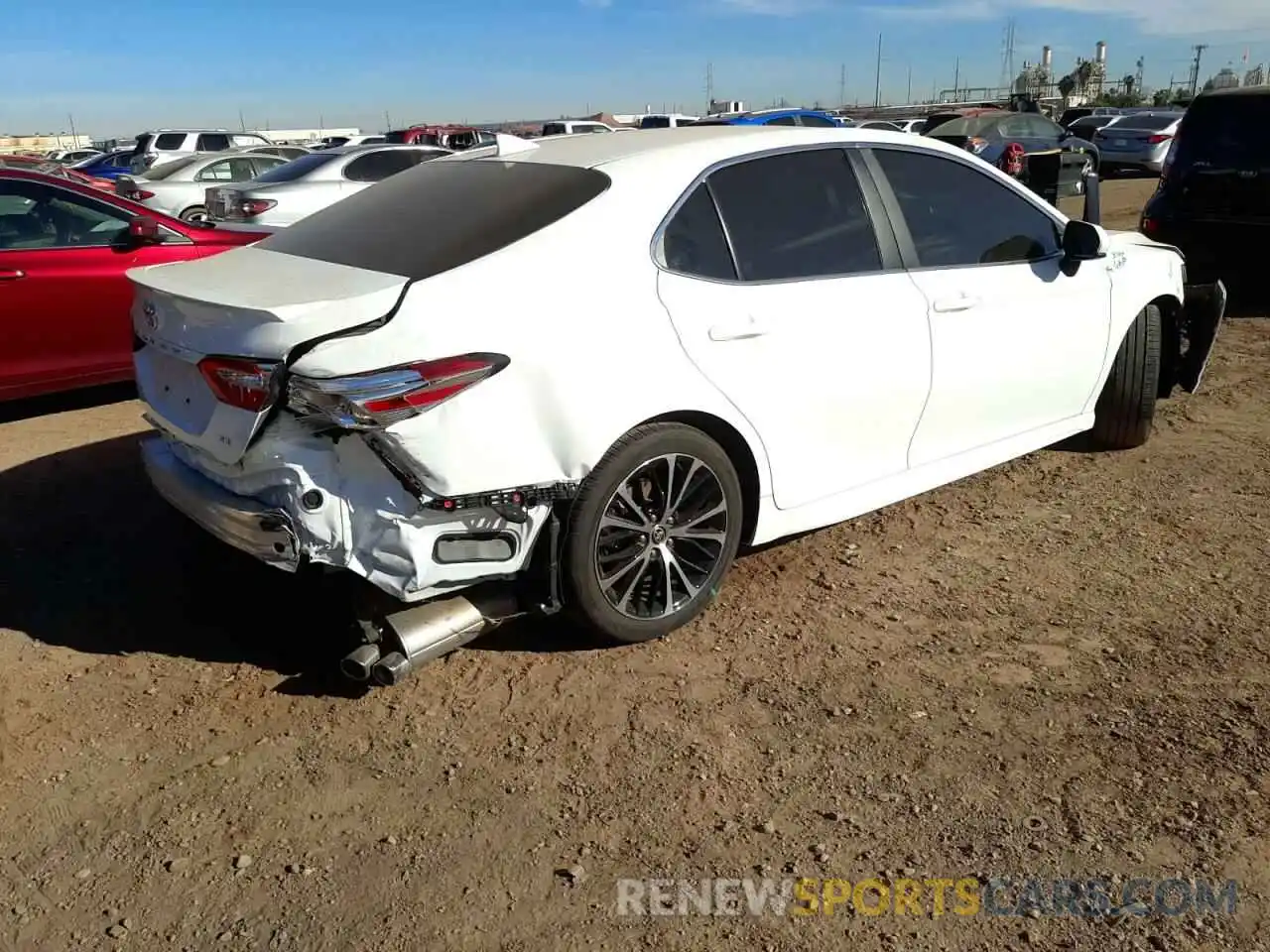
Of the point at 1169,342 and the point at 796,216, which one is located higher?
the point at 796,216

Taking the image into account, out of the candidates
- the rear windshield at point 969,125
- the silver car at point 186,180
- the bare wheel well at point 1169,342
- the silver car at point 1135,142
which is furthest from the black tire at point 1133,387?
the silver car at point 1135,142

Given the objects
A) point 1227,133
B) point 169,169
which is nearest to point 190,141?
point 169,169

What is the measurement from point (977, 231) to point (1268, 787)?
8.08ft

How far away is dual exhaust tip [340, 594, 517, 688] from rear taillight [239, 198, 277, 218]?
9573 millimetres

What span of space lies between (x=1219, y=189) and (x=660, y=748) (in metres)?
7.63

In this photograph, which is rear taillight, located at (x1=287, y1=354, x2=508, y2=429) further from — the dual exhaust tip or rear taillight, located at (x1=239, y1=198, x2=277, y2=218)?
rear taillight, located at (x1=239, y1=198, x2=277, y2=218)

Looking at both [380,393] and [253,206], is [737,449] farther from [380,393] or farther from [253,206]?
[253,206]

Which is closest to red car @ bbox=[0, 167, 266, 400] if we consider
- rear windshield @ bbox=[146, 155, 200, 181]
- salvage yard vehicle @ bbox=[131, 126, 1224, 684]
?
salvage yard vehicle @ bbox=[131, 126, 1224, 684]

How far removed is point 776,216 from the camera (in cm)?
380

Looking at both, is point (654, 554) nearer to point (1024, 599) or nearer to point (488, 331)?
point (488, 331)

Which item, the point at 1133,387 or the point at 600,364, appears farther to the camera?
the point at 1133,387

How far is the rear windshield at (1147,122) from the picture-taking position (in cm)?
2355

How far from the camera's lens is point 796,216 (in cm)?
385

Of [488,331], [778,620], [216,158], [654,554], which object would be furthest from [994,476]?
[216,158]
